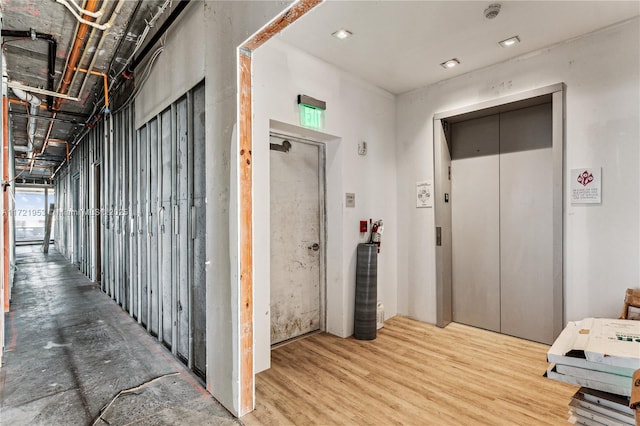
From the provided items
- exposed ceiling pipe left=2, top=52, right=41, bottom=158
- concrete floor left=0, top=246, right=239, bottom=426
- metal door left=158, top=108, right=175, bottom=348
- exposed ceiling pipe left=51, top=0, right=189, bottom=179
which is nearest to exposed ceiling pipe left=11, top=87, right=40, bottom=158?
exposed ceiling pipe left=2, top=52, right=41, bottom=158

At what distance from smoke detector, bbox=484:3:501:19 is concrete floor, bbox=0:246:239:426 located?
3.56m

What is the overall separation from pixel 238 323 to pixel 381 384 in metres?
1.29

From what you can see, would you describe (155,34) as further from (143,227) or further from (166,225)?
(143,227)

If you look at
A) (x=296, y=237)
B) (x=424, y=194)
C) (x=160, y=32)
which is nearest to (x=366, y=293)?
(x=296, y=237)

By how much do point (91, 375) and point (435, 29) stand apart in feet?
13.8

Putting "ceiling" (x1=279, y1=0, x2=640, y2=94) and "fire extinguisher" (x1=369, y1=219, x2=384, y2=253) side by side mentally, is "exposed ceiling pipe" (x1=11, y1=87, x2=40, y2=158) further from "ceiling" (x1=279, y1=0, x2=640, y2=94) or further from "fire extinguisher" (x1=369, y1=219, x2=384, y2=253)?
"fire extinguisher" (x1=369, y1=219, x2=384, y2=253)

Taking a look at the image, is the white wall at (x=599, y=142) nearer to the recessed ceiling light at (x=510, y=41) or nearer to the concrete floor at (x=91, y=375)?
the recessed ceiling light at (x=510, y=41)

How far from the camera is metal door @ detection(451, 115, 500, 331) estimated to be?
12.1 ft

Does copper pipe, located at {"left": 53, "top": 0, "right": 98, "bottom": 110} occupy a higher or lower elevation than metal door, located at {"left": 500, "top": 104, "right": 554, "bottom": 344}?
higher

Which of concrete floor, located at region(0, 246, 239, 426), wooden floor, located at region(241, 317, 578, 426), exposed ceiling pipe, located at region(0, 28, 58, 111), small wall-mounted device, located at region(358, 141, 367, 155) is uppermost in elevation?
exposed ceiling pipe, located at region(0, 28, 58, 111)

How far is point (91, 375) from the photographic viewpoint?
105 inches

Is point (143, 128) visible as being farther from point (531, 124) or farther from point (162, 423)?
point (531, 124)

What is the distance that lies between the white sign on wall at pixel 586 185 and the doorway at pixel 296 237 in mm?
2483

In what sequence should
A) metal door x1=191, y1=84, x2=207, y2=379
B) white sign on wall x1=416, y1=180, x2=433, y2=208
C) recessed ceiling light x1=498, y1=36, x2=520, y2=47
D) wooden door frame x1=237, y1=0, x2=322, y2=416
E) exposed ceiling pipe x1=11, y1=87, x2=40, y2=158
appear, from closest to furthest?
wooden door frame x1=237, y1=0, x2=322, y2=416 < metal door x1=191, y1=84, x2=207, y2=379 < recessed ceiling light x1=498, y1=36, x2=520, y2=47 < white sign on wall x1=416, y1=180, x2=433, y2=208 < exposed ceiling pipe x1=11, y1=87, x2=40, y2=158
